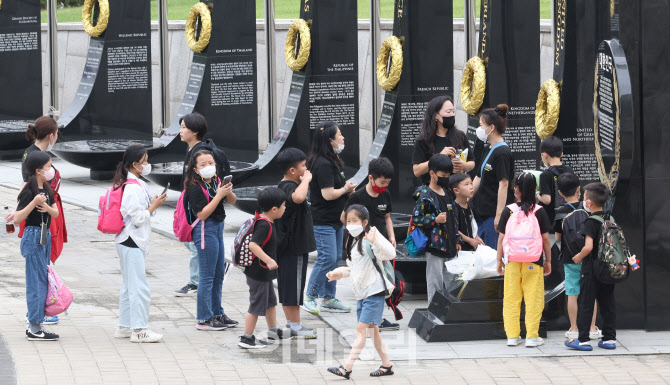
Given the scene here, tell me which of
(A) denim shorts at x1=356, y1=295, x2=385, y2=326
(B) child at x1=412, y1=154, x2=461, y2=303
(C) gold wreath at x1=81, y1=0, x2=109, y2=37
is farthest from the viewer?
(C) gold wreath at x1=81, y1=0, x2=109, y2=37

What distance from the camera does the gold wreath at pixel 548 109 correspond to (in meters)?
10.2

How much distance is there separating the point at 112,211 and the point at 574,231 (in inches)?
132

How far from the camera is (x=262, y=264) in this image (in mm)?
8609

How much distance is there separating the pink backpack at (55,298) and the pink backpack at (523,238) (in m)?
3.29

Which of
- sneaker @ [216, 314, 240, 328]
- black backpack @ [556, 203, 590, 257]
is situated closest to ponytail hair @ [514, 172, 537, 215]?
black backpack @ [556, 203, 590, 257]

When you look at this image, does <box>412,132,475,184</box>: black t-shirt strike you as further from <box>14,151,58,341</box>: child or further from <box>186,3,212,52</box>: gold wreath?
<box>186,3,212,52</box>: gold wreath

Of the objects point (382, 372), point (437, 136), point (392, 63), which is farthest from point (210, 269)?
point (392, 63)

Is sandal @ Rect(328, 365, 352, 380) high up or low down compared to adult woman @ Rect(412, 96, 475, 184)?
down

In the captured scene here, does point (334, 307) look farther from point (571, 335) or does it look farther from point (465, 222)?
point (571, 335)

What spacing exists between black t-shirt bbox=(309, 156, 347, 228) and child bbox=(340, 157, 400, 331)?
15.1 inches

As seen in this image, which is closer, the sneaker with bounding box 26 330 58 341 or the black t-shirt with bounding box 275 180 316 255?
the sneaker with bounding box 26 330 58 341

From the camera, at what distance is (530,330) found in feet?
28.6

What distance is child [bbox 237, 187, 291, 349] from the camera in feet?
28.1

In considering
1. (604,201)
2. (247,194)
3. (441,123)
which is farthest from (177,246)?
(604,201)
